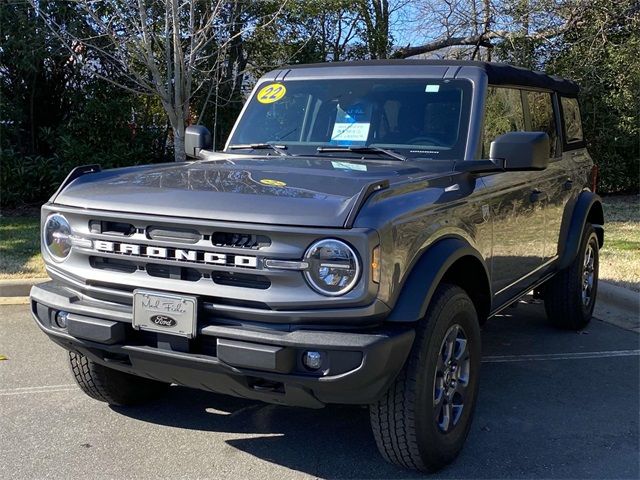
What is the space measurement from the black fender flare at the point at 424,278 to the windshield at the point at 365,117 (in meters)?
0.86

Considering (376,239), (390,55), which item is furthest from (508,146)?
(390,55)

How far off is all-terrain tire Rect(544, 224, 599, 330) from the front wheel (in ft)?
7.34

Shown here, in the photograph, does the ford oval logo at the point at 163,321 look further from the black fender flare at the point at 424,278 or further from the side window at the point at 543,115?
the side window at the point at 543,115

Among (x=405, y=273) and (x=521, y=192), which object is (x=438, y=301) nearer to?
(x=405, y=273)

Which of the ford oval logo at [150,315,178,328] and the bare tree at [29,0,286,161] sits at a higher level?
the bare tree at [29,0,286,161]

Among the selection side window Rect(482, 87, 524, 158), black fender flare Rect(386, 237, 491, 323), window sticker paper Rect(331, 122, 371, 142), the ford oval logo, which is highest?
side window Rect(482, 87, 524, 158)

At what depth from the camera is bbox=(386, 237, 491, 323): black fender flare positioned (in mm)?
2893

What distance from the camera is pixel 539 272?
15.8ft

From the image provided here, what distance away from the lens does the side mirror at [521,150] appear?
373cm

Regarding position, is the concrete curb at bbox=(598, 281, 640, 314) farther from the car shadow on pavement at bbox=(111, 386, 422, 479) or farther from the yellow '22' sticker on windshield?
the yellow '22' sticker on windshield

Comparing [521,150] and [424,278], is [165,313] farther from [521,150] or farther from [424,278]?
[521,150]

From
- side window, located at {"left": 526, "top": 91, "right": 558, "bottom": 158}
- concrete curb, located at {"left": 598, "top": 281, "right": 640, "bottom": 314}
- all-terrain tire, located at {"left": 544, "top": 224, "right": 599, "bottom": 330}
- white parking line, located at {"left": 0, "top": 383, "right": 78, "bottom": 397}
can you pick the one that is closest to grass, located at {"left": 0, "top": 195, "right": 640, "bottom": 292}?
concrete curb, located at {"left": 598, "top": 281, "right": 640, "bottom": 314}

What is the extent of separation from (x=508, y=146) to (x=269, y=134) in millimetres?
1529

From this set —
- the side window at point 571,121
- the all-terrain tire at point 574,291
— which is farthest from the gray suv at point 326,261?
the side window at point 571,121
